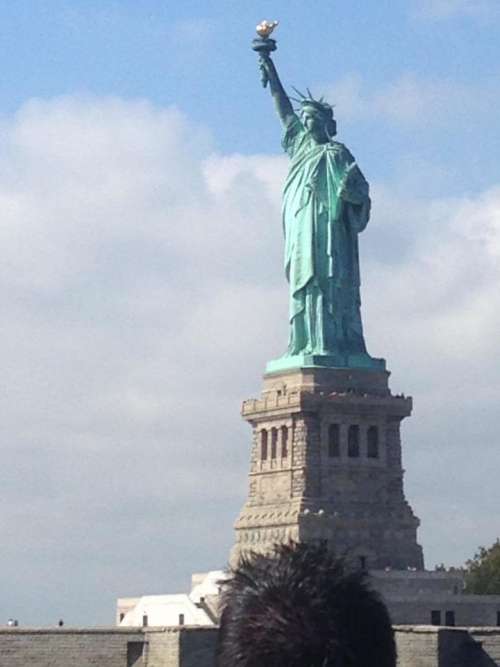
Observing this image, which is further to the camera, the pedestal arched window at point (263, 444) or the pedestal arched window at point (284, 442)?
the pedestal arched window at point (263, 444)

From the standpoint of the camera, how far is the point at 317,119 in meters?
69.7

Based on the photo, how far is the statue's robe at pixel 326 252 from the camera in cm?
6800

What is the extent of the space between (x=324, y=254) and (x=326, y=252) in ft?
0.38

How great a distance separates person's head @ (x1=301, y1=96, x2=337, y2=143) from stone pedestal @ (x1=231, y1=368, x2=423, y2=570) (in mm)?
8818

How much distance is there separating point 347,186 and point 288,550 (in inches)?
2364

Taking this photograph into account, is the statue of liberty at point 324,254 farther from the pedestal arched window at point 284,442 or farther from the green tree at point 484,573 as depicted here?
the green tree at point 484,573

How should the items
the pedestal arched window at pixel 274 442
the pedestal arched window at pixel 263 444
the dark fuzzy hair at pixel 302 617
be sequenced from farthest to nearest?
the pedestal arched window at pixel 263 444 < the pedestal arched window at pixel 274 442 < the dark fuzzy hair at pixel 302 617

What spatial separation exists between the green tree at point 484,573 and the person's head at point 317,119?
64.0 feet

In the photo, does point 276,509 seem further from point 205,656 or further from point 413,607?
point 205,656

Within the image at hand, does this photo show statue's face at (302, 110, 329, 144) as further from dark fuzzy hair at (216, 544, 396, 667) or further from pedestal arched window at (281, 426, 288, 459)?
dark fuzzy hair at (216, 544, 396, 667)

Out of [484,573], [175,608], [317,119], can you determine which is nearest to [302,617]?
[175,608]

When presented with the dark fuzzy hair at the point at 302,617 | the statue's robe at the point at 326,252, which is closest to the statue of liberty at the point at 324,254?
the statue's robe at the point at 326,252

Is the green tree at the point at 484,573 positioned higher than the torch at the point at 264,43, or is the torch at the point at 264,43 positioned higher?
the torch at the point at 264,43

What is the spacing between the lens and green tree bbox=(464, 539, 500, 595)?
7819 centimetres
